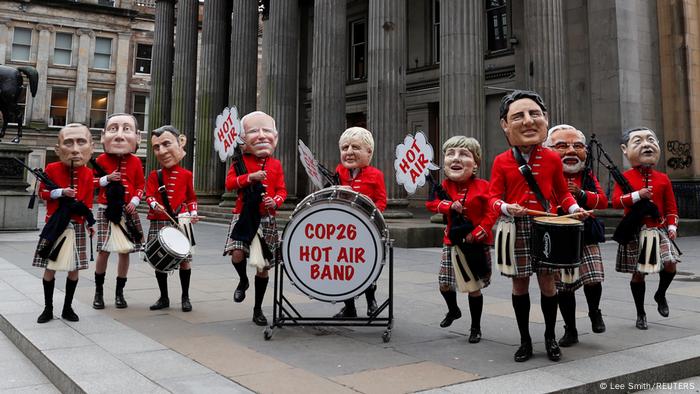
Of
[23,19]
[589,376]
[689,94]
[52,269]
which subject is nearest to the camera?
[589,376]

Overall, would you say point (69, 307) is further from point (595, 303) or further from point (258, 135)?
point (595, 303)

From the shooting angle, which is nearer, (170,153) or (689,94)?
(170,153)

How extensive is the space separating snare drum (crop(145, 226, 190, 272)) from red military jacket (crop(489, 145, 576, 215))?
134 inches

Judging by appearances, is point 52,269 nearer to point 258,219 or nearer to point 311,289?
point 258,219

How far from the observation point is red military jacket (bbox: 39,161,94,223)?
19.4ft

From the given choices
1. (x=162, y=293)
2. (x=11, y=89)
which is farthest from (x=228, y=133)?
(x=11, y=89)

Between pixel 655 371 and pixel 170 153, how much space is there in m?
5.45

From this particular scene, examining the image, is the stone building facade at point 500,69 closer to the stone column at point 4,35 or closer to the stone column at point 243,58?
the stone column at point 243,58

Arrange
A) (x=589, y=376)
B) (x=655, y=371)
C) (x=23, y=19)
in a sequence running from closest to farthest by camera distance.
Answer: (x=589, y=376), (x=655, y=371), (x=23, y=19)

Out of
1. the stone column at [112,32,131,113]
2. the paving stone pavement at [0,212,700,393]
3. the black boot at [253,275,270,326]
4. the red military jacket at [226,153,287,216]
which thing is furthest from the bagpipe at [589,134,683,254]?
the stone column at [112,32,131,113]

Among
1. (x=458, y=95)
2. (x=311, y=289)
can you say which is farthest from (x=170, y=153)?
(x=458, y=95)

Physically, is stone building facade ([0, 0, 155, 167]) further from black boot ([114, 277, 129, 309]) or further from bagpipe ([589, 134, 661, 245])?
bagpipe ([589, 134, 661, 245])

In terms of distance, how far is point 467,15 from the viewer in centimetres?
1470

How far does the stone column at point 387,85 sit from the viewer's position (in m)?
15.9
